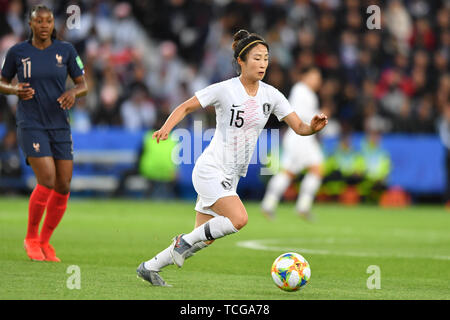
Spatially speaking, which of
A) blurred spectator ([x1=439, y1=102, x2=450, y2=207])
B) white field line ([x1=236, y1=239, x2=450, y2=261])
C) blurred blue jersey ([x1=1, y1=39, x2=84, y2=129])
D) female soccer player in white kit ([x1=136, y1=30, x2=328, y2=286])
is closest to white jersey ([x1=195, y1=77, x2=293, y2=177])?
female soccer player in white kit ([x1=136, y1=30, x2=328, y2=286])

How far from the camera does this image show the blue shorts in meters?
10.0

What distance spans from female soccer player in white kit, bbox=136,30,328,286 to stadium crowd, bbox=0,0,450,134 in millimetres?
13237

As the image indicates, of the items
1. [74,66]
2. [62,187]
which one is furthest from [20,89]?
[62,187]

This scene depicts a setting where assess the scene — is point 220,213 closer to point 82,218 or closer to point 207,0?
point 82,218

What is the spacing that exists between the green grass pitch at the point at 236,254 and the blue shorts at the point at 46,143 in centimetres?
Result: 112

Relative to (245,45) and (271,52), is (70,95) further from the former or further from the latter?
(271,52)

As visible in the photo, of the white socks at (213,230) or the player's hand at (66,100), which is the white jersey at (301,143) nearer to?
the player's hand at (66,100)

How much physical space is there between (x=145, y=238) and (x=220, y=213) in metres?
5.21

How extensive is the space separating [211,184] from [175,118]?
26.1 inches

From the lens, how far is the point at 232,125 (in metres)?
8.42

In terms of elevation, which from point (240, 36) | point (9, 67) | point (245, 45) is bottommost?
point (9, 67)
